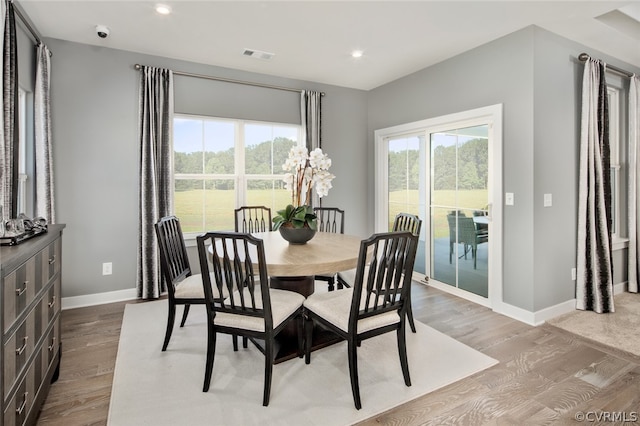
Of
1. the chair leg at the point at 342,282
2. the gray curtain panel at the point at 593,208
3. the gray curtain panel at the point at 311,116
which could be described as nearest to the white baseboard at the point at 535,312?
the gray curtain panel at the point at 593,208

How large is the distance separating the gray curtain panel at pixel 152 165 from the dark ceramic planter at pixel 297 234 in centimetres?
176

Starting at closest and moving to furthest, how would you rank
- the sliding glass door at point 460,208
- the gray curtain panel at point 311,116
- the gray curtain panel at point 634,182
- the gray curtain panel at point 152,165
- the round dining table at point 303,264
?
the round dining table at point 303,264 < the sliding glass door at point 460,208 < the gray curtain panel at point 152,165 < the gray curtain panel at point 634,182 < the gray curtain panel at point 311,116

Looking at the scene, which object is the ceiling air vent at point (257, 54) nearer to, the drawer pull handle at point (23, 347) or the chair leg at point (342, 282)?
the chair leg at point (342, 282)

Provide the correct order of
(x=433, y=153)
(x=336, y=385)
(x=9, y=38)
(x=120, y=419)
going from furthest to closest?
(x=433, y=153), (x=9, y=38), (x=336, y=385), (x=120, y=419)

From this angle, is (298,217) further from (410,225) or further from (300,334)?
(410,225)

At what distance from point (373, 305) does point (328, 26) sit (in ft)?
7.93

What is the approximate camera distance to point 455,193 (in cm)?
397

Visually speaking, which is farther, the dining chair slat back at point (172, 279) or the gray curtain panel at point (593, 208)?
the gray curtain panel at point (593, 208)

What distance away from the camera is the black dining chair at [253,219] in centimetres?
404

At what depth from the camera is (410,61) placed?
13.2 feet

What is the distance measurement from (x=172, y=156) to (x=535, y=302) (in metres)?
3.87

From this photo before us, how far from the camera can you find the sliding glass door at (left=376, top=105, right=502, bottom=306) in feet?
11.5

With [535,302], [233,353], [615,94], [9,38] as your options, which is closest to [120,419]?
[233,353]

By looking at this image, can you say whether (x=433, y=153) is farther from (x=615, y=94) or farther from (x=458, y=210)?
(x=615, y=94)
